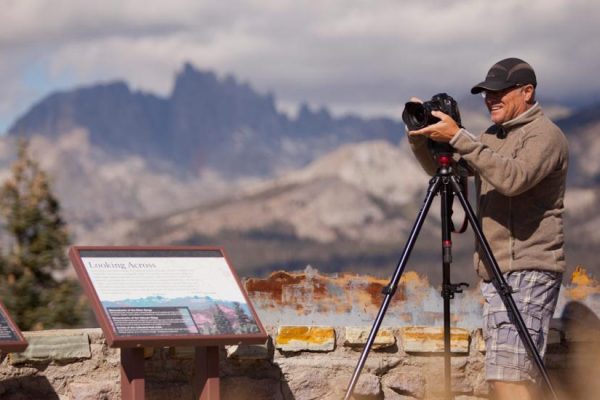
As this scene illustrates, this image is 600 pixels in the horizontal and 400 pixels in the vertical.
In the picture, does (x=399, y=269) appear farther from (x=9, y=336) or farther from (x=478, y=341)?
(x=9, y=336)

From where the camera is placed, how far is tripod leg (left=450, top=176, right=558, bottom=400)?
5.23m

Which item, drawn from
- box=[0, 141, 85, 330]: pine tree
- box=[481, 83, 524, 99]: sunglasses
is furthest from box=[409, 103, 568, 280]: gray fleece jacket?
box=[0, 141, 85, 330]: pine tree

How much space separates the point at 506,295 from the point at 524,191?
437mm

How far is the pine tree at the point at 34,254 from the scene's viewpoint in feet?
110

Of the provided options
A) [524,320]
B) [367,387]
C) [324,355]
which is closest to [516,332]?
[524,320]

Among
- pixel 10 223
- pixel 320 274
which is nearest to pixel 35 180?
pixel 10 223

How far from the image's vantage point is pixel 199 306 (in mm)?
5551

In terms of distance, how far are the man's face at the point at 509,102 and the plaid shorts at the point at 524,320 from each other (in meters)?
0.67

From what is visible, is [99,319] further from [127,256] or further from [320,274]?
[320,274]

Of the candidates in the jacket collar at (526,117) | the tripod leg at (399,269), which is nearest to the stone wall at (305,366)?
the tripod leg at (399,269)

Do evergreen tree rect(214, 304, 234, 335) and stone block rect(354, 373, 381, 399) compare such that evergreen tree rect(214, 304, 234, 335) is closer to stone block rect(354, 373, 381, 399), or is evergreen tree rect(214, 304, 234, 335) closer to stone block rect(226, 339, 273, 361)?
stone block rect(226, 339, 273, 361)

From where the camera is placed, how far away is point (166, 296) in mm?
5520

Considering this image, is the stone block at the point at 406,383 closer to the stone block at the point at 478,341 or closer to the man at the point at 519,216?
the stone block at the point at 478,341

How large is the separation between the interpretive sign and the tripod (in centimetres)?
141
